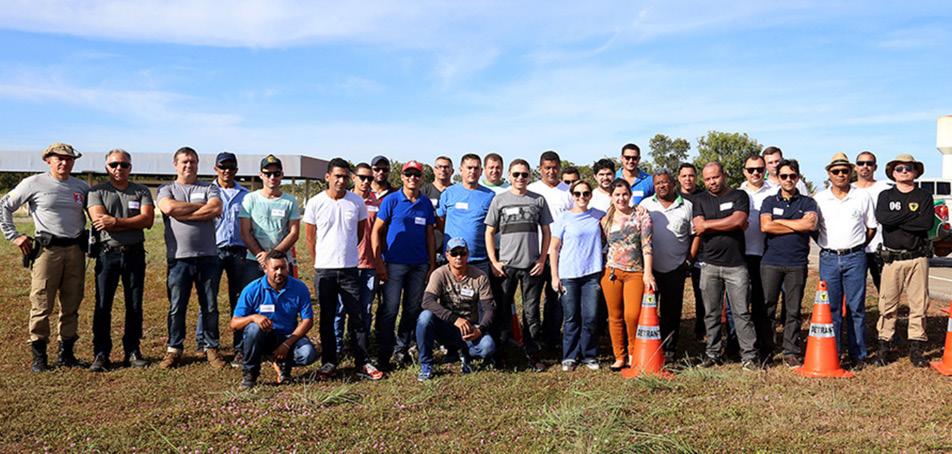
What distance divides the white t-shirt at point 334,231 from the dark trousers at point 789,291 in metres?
3.96

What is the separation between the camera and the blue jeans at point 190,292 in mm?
6453

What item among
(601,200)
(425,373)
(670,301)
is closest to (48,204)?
(425,373)

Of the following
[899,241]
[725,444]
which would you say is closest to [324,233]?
[725,444]

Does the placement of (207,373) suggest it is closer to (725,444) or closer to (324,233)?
(324,233)

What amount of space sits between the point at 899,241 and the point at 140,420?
267 inches

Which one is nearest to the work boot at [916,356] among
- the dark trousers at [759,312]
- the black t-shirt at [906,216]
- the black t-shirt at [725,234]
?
the black t-shirt at [906,216]

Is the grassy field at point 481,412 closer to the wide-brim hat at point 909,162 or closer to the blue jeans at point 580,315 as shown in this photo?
the blue jeans at point 580,315

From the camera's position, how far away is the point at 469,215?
682cm

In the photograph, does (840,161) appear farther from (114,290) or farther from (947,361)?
(114,290)

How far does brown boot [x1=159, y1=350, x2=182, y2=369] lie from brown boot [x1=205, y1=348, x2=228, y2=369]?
28 cm

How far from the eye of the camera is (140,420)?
15.6 ft

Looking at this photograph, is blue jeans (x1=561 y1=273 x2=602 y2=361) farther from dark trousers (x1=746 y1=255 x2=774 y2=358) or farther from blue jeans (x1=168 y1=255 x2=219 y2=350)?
blue jeans (x1=168 y1=255 x2=219 y2=350)

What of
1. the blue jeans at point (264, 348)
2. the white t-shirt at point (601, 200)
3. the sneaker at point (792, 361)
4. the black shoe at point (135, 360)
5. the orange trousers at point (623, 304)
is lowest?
the black shoe at point (135, 360)

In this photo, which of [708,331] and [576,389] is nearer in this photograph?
[576,389]
